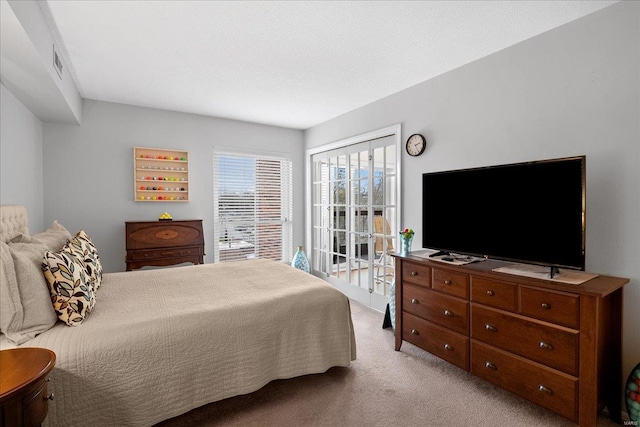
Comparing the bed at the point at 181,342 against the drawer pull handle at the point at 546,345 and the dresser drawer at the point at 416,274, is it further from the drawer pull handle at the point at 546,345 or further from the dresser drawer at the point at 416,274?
the drawer pull handle at the point at 546,345

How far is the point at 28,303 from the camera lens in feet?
4.95

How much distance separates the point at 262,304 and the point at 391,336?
1632mm

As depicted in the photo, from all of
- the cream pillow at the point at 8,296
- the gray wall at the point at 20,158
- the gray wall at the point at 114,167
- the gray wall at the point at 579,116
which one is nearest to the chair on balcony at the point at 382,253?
the gray wall at the point at 579,116

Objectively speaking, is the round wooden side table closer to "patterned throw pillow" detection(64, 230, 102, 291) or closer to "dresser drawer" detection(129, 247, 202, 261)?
"patterned throw pillow" detection(64, 230, 102, 291)

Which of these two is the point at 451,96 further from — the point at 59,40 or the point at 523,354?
the point at 59,40

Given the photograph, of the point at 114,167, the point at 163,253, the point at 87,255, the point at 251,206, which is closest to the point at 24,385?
the point at 87,255

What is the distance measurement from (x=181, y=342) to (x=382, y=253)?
2.53 metres

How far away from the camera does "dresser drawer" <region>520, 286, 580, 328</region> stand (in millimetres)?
1709

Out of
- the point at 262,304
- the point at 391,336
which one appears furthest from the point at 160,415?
the point at 391,336

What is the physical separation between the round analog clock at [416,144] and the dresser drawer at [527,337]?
5.35 ft

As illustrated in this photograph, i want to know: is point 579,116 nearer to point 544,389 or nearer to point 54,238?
point 544,389

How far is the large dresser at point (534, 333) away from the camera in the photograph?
5.49 feet

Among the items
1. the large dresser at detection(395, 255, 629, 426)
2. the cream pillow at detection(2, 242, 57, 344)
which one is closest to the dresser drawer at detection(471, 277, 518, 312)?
the large dresser at detection(395, 255, 629, 426)

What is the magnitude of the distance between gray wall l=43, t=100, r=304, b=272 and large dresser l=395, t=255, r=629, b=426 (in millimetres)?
3356
